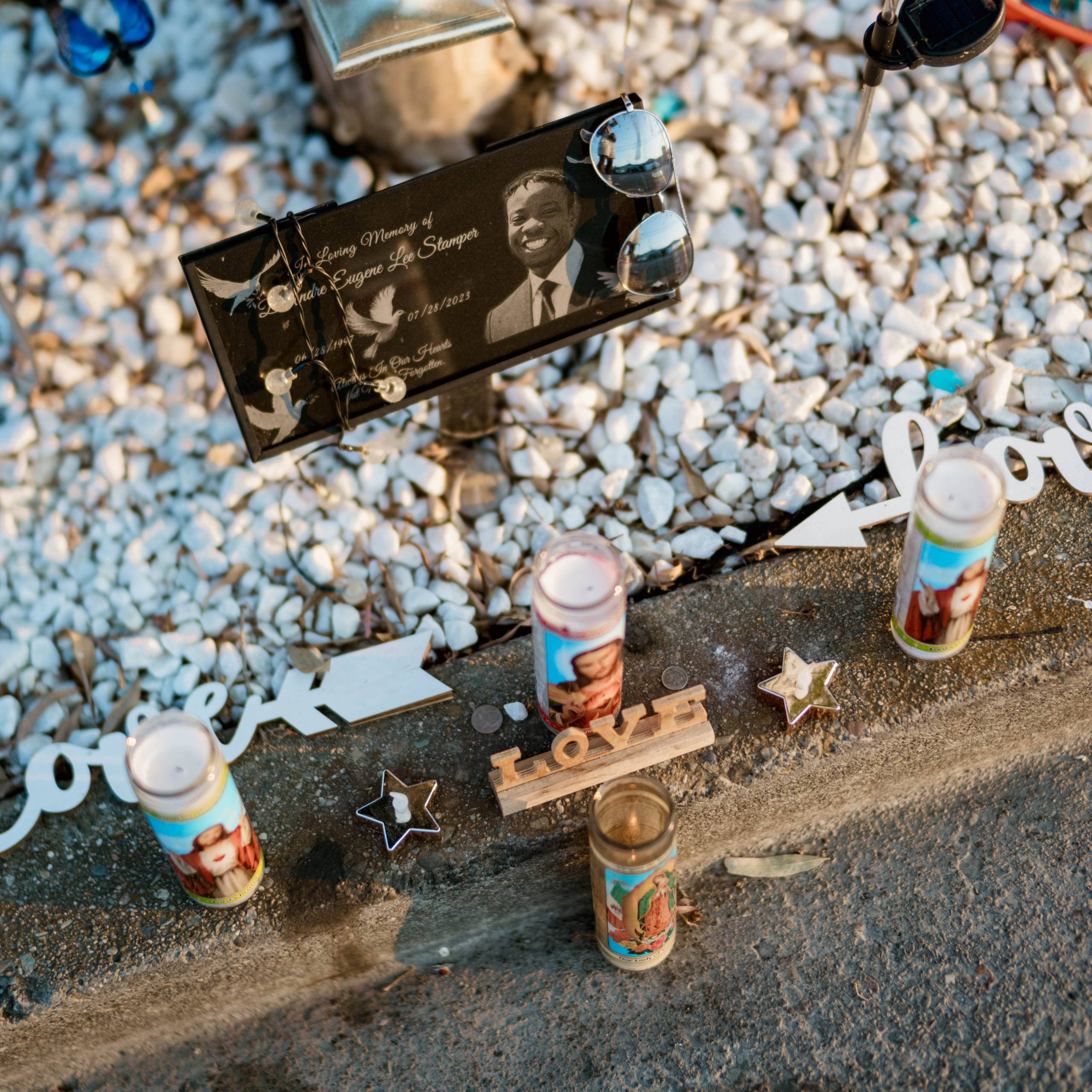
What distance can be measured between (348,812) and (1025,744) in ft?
3.32

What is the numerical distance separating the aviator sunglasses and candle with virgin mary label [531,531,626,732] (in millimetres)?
380

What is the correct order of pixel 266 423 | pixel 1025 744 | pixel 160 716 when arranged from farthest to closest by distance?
pixel 1025 744, pixel 266 423, pixel 160 716

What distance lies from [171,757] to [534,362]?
0.94m

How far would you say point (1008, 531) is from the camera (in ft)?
5.71

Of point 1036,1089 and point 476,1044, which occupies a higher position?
point 476,1044

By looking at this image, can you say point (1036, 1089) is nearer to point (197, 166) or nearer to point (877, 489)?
point (877, 489)

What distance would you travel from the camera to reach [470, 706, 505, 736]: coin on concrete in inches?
63.0

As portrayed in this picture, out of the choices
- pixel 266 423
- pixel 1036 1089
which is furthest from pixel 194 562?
pixel 1036 1089

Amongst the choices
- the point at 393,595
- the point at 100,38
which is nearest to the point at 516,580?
the point at 393,595

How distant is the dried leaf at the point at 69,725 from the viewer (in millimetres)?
1658

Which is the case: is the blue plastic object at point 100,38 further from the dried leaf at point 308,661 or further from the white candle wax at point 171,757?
the white candle wax at point 171,757

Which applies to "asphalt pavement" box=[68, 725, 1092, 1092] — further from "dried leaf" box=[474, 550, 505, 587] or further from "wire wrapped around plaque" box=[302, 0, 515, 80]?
"wire wrapped around plaque" box=[302, 0, 515, 80]

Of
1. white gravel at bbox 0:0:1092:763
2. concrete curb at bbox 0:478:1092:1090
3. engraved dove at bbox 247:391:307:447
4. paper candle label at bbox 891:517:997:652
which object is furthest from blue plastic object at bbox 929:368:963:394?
A: engraved dove at bbox 247:391:307:447

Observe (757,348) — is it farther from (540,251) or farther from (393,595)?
(393,595)
